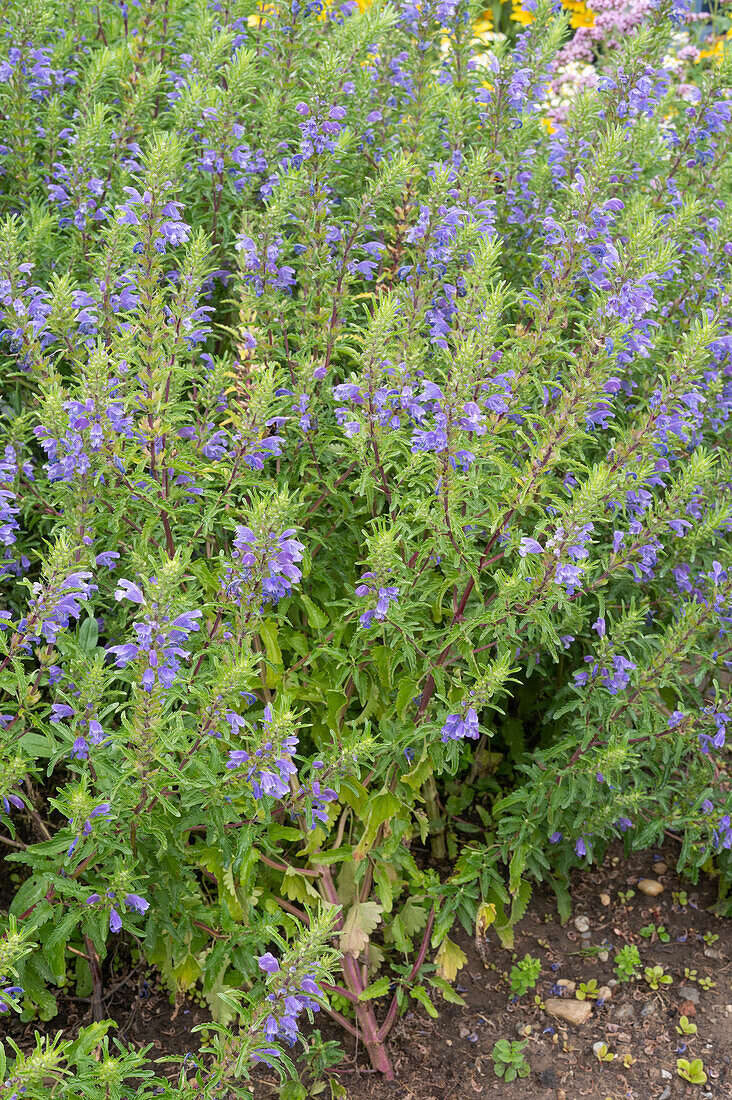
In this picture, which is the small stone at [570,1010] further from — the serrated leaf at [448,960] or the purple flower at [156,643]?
the purple flower at [156,643]

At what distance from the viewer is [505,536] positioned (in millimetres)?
3021

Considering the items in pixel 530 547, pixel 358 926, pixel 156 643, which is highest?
pixel 530 547

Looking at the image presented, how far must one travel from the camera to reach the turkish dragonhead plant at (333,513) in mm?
2656

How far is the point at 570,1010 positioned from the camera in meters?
3.66

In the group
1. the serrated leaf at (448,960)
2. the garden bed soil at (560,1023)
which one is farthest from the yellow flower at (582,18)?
the serrated leaf at (448,960)

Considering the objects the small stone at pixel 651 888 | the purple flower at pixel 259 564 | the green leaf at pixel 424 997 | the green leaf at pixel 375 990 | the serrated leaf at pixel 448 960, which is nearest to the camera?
the purple flower at pixel 259 564

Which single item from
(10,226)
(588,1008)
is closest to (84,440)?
(10,226)

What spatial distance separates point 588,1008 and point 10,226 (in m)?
3.43

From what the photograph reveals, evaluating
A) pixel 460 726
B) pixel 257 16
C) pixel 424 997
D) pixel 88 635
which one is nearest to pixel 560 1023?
pixel 424 997

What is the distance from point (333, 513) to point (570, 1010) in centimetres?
207

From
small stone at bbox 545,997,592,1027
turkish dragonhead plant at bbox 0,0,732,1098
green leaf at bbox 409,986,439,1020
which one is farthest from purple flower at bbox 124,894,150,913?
small stone at bbox 545,997,592,1027

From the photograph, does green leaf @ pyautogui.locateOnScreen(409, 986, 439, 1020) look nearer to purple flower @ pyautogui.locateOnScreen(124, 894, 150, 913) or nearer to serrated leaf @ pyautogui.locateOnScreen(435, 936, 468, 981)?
serrated leaf @ pyautogui.locateOnScreen(435, 936, 468, 981)

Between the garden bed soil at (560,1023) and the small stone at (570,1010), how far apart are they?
0.02 meters

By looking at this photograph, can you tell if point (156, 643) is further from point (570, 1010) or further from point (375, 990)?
point (570, 1010)
